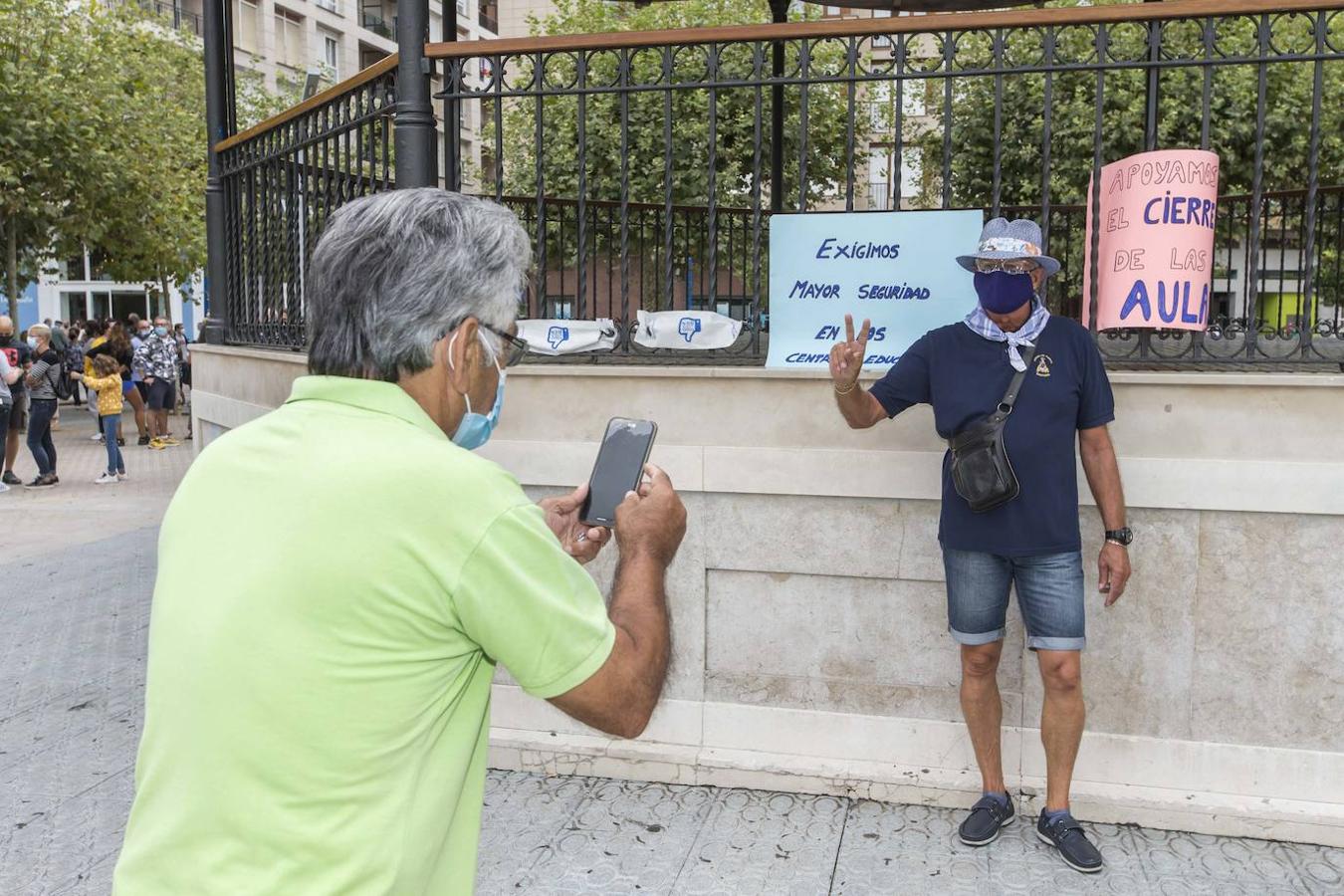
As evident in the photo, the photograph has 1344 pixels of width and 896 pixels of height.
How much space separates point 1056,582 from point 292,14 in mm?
44522

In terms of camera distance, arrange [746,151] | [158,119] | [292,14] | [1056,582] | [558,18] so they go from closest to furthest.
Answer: [1056,582]
[746,151]
[158,119]
[558,18]
[292,14]

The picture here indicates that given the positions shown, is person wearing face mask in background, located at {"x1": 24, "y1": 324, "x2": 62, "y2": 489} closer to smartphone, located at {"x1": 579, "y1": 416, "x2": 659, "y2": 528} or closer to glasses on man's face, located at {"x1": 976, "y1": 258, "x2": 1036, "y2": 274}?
glasses on man's face, located at {"x1": 976, "y1": 258, "x2": 1036, "y2": 274}

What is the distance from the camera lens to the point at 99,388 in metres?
13.8

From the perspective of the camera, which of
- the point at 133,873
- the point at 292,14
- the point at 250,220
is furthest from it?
the point at 292,14

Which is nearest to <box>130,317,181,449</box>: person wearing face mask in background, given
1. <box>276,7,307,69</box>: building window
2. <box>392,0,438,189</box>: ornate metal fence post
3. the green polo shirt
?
<box>392,0,438,189</box>: ornate metal fence post

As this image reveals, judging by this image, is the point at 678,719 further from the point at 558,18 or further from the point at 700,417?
the point at 558,18

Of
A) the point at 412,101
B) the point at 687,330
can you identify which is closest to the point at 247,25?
the point at 412,101

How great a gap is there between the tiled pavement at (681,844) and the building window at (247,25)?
39.3 meters

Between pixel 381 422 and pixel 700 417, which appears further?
pixel 700 417

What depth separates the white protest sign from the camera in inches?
172

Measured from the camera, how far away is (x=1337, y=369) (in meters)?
4.50

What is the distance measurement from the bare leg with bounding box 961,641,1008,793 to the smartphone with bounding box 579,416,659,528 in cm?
228

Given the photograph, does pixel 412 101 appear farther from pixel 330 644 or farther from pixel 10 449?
pixel 10 449

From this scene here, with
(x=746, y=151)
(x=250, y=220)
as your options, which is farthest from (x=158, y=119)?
(x=250, y=220)
